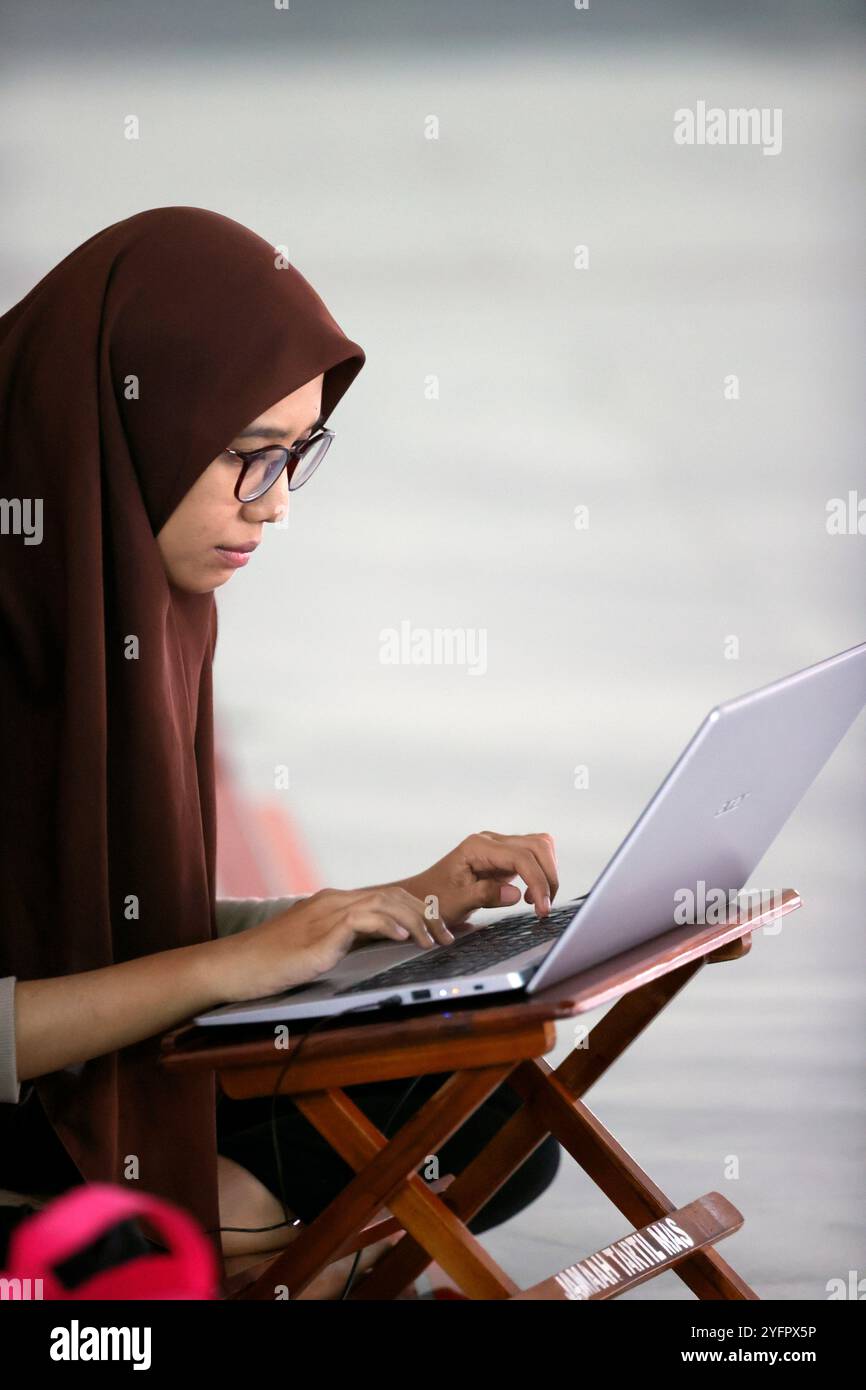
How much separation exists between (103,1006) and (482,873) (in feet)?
→ 1.26

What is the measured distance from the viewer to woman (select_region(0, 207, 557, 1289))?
51.3 inches

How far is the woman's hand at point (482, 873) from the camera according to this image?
1.31 m

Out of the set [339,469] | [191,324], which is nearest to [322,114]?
[339,469]

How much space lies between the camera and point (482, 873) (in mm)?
1357

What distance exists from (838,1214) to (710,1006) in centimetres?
58

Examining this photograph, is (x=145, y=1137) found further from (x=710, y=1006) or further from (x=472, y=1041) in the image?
(x=710, y=1006)

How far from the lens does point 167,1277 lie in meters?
0.82

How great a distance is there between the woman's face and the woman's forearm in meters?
0.45

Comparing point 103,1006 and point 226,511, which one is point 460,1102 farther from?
point 226,511
